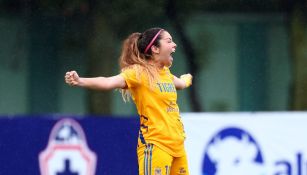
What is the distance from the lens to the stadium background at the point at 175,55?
9.41 metres

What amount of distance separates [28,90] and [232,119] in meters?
2.75

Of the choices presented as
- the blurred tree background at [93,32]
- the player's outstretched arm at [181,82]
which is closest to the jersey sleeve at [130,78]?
the player's outstretched arm at [181,82]

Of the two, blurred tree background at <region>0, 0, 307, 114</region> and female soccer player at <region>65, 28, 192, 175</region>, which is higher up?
blurred tree background at <region>0, 0, 307, 114</region>

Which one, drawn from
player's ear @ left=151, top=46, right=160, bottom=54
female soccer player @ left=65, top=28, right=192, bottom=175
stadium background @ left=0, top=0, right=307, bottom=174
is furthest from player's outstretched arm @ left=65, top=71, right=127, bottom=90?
stadium background @ left=0, top=0, right=307, bottom=174

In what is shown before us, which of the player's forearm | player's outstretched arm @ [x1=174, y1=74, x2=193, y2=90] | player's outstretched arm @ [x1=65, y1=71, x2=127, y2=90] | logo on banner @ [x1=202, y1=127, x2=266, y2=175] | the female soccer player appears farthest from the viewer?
logo on banner @ [x1=202, y1=127, x2=266, y2=175]

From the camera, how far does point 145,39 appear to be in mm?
5930

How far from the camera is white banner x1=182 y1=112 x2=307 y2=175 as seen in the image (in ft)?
24.8

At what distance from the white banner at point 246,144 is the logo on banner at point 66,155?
860 mm

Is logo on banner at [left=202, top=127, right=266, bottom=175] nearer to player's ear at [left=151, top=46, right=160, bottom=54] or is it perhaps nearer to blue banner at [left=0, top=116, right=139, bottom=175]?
blue banner at [left=0, top=116, right=139, bottom=175]

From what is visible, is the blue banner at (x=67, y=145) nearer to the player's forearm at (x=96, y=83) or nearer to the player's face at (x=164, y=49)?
the player's face at (x=164, y=49)

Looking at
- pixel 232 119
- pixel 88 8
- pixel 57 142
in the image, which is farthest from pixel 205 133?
pixel 88 8

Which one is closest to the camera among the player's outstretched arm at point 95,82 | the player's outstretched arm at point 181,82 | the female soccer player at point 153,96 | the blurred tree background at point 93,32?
the player's outstretched arm at point 95,82

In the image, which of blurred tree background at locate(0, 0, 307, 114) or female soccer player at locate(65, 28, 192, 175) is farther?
blurred tree background at locate(0, 0, 307, 114)

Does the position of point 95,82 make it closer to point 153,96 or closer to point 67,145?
point 153,96
